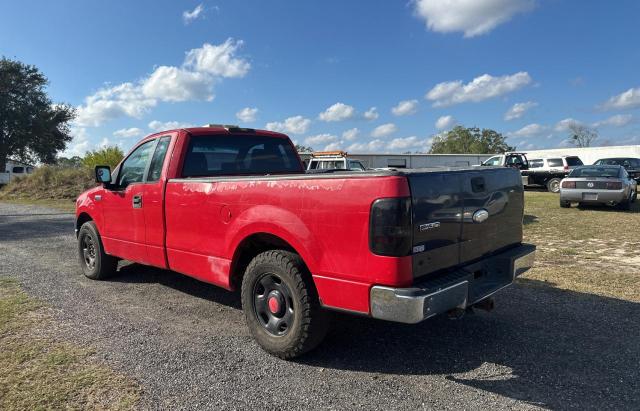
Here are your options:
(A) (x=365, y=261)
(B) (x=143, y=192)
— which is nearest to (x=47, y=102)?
(B) (x=143, y=192)

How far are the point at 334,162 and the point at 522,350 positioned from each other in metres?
19.5

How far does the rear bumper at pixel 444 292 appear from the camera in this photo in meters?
2.82

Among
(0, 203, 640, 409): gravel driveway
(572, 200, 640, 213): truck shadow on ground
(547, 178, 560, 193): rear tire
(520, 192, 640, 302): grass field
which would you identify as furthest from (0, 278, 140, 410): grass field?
(547, 178, 560, 193): rear tire

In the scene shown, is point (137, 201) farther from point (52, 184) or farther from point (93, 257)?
point (52, 184)

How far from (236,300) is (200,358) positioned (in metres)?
1.56

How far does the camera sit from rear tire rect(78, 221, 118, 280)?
5.93 metres

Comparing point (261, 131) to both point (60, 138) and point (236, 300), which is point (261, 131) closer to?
point (236, 300)

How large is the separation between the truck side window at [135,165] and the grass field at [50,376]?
1.77 meters

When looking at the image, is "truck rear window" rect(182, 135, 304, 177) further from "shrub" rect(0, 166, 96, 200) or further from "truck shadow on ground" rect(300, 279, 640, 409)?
"shrub" rect(0, 166, 96, 200)

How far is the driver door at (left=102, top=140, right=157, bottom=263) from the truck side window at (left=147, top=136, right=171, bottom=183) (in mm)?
105

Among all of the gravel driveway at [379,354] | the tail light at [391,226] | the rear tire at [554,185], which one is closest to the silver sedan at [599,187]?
the rear tire at [554,185]

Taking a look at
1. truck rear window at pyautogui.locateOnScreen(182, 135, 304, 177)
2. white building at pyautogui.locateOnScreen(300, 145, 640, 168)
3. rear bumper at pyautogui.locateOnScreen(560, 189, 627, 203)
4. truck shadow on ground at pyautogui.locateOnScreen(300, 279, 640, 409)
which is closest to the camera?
truck shadow on ground at pyautogui.locateOnScreen(300, 279, 640, 409)

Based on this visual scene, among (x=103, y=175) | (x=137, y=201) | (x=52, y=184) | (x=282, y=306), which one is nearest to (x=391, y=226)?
(x=282, y=306)

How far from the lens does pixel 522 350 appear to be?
3.70 meters
